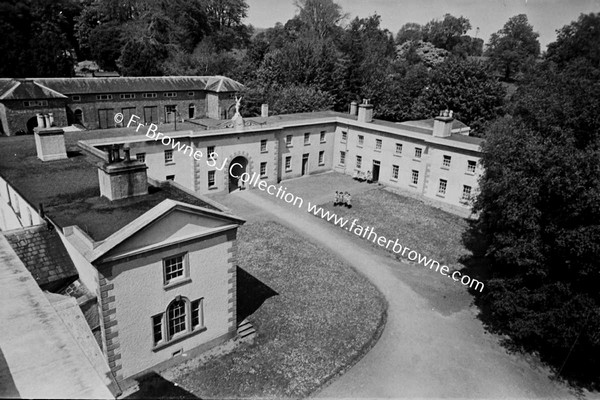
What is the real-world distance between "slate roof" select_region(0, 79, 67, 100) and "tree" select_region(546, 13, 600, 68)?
1938 inches

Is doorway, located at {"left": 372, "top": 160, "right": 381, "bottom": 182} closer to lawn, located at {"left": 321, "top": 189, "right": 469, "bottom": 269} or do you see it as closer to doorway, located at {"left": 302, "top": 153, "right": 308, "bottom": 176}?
lawn, located at {"left": 321, "top": 189, "right": 469, "bottom": 269}

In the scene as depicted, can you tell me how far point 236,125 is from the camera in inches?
1399

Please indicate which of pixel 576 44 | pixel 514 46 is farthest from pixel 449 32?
pixel 576 44

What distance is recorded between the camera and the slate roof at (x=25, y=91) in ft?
120

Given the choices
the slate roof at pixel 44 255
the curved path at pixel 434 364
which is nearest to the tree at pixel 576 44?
the curved path at pixel 434 364

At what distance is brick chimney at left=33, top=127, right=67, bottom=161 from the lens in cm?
2258

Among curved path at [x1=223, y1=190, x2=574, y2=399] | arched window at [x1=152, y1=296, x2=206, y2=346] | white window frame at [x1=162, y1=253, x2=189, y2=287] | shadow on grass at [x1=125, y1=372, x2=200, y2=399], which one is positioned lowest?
curved path at [x1=223, y1=190, x2=574, y2=399]

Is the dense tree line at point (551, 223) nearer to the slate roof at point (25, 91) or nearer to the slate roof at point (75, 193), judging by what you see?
the slate roof at point (75, 193)

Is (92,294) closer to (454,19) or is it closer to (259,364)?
(259,364)

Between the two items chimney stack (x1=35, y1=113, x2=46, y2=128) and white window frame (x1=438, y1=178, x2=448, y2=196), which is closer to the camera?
chimney stack (x1=35, y1=113, x2=46, y2=128)

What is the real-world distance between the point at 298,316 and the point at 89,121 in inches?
1304

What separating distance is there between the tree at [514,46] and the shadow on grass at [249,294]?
86.1m

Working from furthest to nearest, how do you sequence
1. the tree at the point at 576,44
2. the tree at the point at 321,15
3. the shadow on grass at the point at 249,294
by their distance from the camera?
the tree at the point at 321,15, the tree at the point at 576,44, the shadow on grass at the point at 249,294


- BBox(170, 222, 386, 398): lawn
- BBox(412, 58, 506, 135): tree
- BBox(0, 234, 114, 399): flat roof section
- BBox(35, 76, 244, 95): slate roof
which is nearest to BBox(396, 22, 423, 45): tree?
BBox(412, 58, 506, 135): tree
